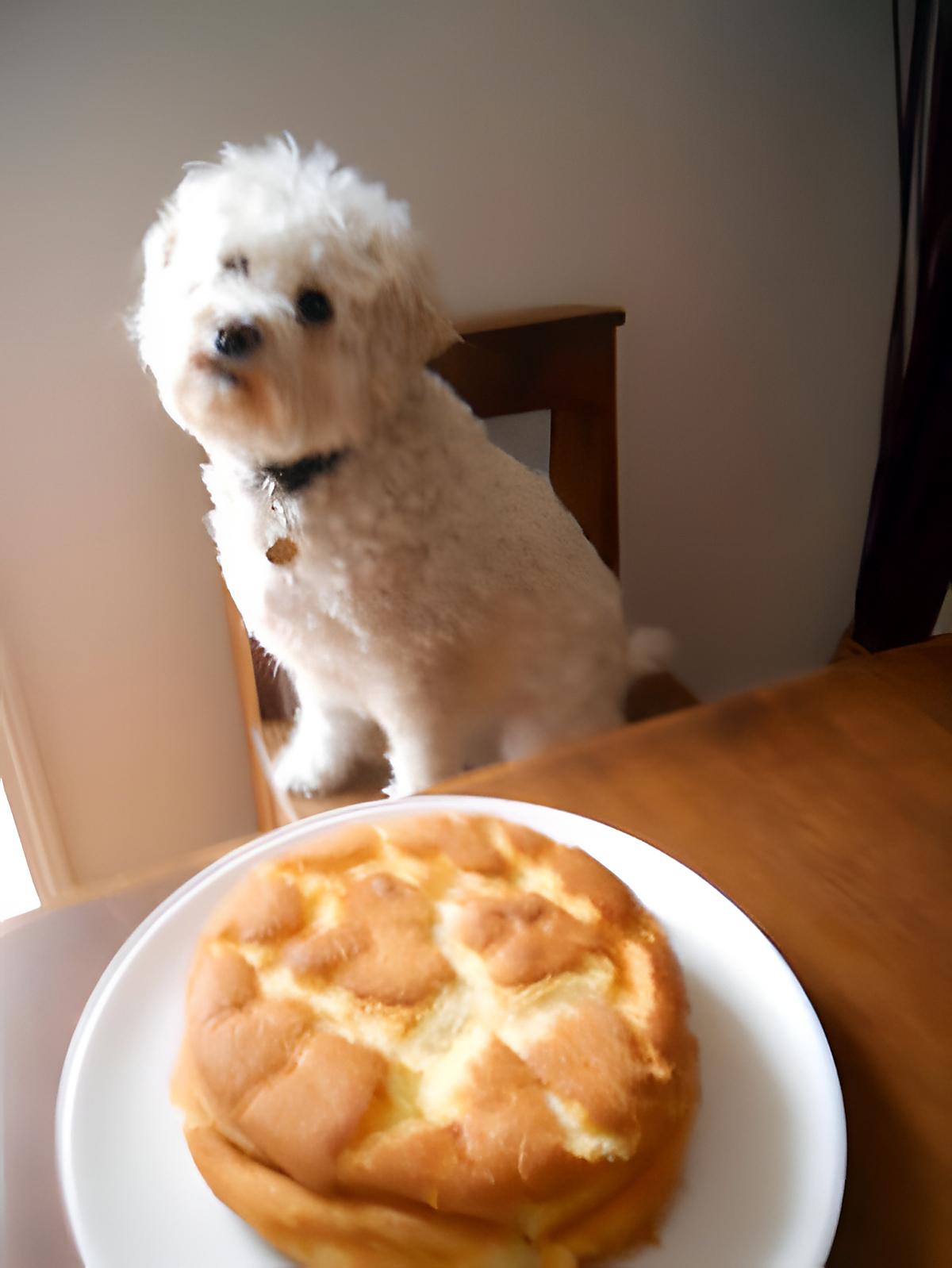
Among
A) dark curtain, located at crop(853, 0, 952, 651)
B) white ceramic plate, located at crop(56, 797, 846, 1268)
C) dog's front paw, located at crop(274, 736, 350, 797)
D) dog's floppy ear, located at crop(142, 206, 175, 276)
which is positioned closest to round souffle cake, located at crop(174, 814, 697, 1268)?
white ceramic plate, located at crop(56, 797, 846, 1268)

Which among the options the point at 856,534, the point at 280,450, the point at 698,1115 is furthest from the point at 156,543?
the point at 856,534

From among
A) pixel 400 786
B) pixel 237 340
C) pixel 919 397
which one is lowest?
pixel 400 786

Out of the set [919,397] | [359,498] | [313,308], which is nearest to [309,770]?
[359,498]

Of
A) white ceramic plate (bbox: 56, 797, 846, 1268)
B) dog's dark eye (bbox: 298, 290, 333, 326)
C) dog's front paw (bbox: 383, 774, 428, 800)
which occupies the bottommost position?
dog's front paw (bbox: 383, 774, 428, 800)

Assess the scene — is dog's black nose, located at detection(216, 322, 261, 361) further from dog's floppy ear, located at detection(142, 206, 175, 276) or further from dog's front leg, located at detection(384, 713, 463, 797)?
dog's front leg, located at detection(384, 713, 463, 797)

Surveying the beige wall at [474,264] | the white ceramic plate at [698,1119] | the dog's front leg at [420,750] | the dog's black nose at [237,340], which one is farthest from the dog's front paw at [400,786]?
the dog's black nose at [237,340]

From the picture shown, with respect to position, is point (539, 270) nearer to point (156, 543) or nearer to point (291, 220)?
point (291, 220)

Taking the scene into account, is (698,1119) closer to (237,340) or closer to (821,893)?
(821,893)
